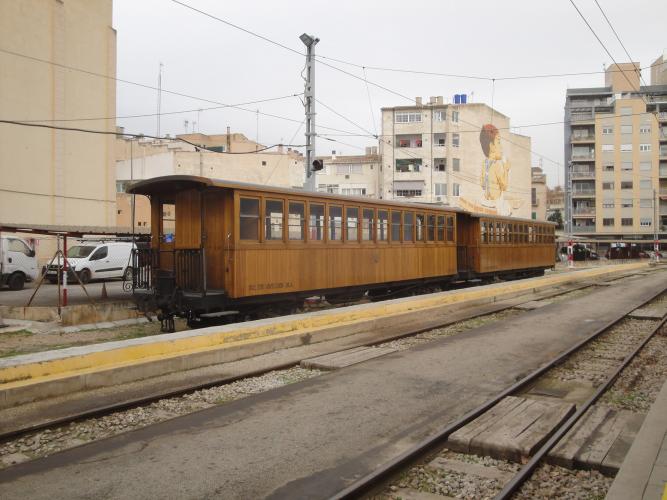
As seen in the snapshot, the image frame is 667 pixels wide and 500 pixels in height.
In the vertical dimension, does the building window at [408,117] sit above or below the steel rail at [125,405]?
above

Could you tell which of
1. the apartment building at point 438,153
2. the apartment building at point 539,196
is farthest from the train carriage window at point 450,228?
the apartment building at point 539,196

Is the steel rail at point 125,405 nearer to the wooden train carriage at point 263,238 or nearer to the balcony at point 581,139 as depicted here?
the wooden train carriage at point 263,238

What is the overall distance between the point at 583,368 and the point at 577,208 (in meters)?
72.6

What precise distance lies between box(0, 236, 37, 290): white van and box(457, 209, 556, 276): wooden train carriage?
15673 millimetres

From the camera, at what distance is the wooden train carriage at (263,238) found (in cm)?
1034

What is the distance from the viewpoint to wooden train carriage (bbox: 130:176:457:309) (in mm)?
10344

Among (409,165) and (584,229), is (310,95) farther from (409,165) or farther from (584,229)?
(584,229)

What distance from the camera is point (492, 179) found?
66188 mm

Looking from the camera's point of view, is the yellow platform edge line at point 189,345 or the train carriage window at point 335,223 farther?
the train carriage window at point 335,223

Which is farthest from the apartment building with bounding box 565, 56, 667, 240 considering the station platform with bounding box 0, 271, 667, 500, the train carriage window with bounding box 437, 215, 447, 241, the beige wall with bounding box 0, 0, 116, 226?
the station platform with bounding box 0, 271, 667, 500

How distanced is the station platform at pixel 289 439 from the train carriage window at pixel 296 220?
3.82 meters

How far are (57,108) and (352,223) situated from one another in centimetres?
2182

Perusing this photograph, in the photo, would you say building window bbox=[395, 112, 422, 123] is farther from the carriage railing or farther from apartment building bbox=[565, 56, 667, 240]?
the carriage railing

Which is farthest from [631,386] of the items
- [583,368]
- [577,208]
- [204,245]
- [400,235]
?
[577,208]
